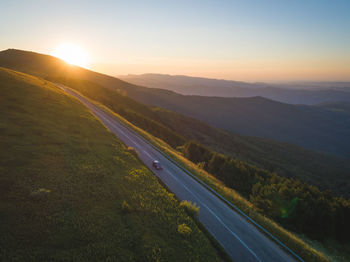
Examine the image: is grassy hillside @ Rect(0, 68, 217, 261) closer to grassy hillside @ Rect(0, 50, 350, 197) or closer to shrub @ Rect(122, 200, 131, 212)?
shrub @ Rect(122, 200, 131, 212)

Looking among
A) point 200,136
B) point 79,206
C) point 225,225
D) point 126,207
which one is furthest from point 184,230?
point 200,136

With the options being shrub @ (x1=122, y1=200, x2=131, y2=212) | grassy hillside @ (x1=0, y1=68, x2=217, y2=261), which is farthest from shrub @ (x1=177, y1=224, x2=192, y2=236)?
shrub @ (x1=122, y1=200, x2=131, y2=212)

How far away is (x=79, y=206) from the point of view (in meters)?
11.7

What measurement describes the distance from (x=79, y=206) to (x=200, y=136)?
78195 mm

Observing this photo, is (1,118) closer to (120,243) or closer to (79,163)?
(79,163)

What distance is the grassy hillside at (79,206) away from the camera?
886cm

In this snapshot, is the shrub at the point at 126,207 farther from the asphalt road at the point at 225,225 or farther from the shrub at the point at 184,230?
the asphalt road at the point at 225,225

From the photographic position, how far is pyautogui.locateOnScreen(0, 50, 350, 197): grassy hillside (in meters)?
61.1

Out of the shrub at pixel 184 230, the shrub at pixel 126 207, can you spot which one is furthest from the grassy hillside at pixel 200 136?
the shrub at pixel 184 230

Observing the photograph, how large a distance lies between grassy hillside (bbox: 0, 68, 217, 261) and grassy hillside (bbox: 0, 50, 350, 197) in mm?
36103

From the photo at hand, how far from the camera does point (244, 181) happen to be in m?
27.2

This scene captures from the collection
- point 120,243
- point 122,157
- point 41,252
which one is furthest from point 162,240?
point 122,157

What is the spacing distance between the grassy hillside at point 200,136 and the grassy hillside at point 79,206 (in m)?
36.1

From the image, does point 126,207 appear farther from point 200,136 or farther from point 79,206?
point 200,136
